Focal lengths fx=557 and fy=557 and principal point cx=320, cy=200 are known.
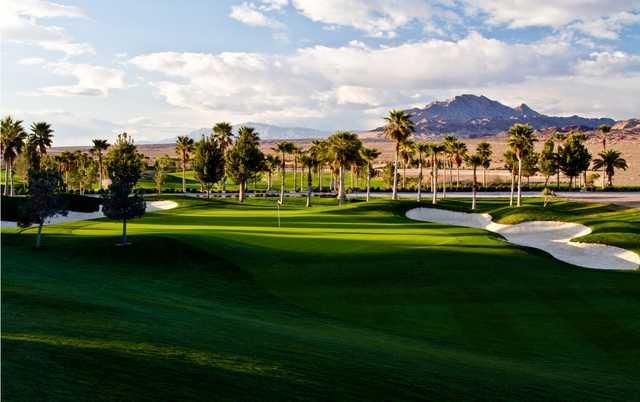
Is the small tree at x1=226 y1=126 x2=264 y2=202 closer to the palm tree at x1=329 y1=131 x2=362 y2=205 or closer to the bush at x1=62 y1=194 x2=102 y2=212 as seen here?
the palm tree at x1=329 y1=131 x2=362 y2=205

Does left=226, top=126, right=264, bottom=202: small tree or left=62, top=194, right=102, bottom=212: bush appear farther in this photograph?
left=226, top=126, right=264, bottom=202: small tree

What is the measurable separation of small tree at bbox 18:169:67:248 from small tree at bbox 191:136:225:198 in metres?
64.8

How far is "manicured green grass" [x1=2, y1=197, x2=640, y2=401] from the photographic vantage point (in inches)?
455

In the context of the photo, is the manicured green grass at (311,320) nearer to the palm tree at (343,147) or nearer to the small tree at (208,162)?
the palm tree at (343,147)

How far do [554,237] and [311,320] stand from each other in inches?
1756

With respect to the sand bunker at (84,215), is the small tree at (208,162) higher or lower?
higher

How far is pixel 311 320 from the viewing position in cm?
2273

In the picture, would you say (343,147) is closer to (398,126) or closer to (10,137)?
(398,126)

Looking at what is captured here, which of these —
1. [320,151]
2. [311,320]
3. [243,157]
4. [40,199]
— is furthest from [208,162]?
[311,320]

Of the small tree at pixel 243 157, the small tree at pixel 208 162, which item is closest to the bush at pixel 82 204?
the small tree at pixel 208 162

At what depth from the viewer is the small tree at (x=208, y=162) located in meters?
108

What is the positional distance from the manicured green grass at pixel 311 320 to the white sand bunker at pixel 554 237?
2.20 meters

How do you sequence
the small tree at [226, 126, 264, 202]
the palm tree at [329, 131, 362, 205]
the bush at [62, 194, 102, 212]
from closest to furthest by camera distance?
the bush at [62, 194, 102, 212]
the palm tree at [329, 131, 362, 205]
the small tree at [226, 126, 264, 202]

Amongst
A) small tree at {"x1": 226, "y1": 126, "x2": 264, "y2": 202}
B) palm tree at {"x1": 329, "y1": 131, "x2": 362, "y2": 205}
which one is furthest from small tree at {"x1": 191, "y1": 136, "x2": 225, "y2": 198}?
palm tree at {"x1": 329, "y1": 131, "x2": 362, "y2": 205}
